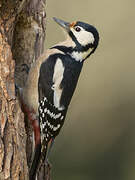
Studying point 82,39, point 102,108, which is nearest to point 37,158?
point 82,39

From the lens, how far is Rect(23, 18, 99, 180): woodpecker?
4754 millimetres

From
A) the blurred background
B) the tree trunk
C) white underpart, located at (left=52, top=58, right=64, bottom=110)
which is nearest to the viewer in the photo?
the tree trunk

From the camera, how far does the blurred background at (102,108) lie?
7.77m

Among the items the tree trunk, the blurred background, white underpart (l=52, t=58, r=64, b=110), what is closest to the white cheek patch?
white underpart (l=52, t=58, r=64, b=110)

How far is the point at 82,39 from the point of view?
5094 mm

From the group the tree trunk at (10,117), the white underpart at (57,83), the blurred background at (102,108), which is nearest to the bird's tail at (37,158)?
the tree trunk at (10,117)

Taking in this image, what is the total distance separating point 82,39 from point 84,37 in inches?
1.2

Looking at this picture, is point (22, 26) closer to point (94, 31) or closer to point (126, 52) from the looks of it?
point (94, 31)

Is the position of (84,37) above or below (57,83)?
above

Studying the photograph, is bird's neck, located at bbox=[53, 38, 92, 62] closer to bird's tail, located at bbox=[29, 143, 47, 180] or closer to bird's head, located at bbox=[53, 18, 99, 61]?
bird's head, located at bbox=[53, 18, 99, 61]

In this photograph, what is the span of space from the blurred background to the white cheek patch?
2515mm

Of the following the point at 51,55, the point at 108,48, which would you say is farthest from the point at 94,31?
the point at 108,48

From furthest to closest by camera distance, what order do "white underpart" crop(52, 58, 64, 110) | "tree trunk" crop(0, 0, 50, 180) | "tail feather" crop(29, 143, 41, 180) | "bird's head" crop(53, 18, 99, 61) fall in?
"bird's head" crop(53, 18, 99, 61)
"white underpart" crop(52, 58, 64, 110)
"tail feather" crop(29, 143, 41, 180)
"tree trunk" crop(0, 0, 50, 180)

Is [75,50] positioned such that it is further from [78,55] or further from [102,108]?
[102,108]
